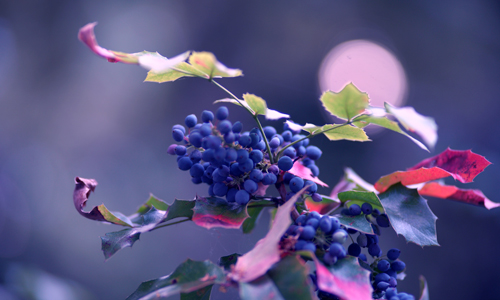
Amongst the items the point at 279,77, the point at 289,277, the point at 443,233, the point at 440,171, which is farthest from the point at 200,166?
the point at 443,233

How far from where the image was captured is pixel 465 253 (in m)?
1.58

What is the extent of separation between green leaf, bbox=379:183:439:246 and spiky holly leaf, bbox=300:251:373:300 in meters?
0.10

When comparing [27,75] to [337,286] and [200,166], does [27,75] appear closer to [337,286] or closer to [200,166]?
[200,166]

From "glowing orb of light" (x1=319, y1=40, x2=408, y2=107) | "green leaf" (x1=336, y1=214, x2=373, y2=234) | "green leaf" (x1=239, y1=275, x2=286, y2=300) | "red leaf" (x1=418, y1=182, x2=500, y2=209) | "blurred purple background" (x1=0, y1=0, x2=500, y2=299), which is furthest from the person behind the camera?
"blurred purple background" (x1=0, y1=0, x2=500, y2=299)

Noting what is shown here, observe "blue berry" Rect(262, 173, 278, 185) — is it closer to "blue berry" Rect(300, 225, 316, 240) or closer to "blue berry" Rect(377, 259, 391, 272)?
"blue berry" Rect(300, 225, 316, 240)

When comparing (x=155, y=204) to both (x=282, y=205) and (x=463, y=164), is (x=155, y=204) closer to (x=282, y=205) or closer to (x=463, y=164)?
(x=282, y=205)

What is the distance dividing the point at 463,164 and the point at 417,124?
0.79ft

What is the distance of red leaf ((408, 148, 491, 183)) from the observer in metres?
0.42

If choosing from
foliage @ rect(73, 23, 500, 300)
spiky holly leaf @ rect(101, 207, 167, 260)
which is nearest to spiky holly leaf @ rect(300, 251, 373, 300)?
foliage @ rect(73, 23, 500, 300)

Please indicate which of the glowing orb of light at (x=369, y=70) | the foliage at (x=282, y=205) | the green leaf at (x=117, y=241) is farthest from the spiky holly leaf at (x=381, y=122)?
the glowing orb of light at (x=369, y=70)

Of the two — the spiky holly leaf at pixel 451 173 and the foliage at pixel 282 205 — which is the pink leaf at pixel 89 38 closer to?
the foliage at pixel 282 205

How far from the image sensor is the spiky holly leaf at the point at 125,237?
363 millimetres

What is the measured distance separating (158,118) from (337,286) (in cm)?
196

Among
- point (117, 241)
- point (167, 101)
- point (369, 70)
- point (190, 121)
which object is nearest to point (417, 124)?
point (190, 121)
